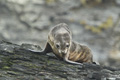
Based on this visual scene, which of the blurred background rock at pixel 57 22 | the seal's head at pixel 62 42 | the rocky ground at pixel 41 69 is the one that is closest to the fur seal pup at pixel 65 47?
the seal's head at pixel 62 42

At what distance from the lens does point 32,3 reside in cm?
2588

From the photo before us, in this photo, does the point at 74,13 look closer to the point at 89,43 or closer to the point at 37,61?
the point at 89,43

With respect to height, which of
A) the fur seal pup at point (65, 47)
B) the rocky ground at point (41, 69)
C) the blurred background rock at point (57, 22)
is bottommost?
the rocky ground at point (41, 69)

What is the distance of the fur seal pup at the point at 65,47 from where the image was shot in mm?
9367

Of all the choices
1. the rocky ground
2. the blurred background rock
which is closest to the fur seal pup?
the rocky ground

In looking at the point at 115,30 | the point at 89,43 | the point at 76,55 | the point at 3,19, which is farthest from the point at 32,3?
the point at 76,55

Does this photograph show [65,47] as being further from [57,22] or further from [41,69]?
[57,22]

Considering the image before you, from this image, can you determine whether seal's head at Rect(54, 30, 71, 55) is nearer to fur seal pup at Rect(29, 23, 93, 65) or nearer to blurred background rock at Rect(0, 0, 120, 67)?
fur seal pup at Rect(29, 23, 93, 65)

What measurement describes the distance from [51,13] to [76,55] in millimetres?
16178

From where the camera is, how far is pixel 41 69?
913cm

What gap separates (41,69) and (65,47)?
1.03 meters

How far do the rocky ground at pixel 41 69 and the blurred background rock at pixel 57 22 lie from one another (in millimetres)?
15565

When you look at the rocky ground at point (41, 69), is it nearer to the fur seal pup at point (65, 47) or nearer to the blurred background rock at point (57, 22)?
the fur seal pup at point (65, 47)

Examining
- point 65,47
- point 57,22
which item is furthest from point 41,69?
point 57,22
